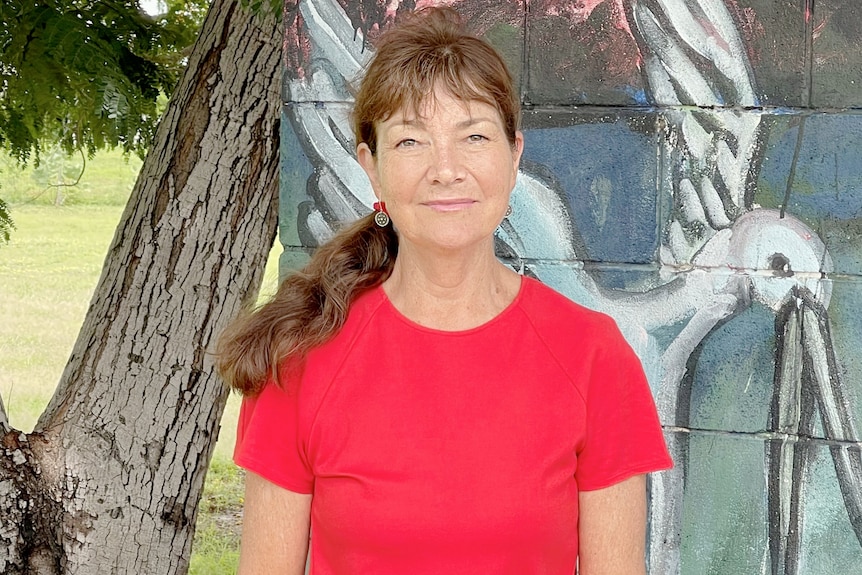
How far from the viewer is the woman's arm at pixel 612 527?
2143 millimetres

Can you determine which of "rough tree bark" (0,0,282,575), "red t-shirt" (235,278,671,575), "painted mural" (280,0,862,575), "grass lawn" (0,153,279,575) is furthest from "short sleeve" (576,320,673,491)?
"grass lawn" (0,153,279,575)

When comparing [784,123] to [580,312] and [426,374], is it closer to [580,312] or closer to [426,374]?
[580,312]

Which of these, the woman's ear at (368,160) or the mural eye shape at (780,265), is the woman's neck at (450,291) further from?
the mural eye shape at (780,265)

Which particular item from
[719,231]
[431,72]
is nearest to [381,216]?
[431,72]

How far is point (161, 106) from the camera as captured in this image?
4.89 m

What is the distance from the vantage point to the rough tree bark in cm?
372

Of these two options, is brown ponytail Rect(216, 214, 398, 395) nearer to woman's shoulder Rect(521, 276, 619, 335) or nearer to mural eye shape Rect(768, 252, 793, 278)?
woman's shoulder Rect(521, 276, 619, 335)

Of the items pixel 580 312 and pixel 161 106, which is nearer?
pixel 580 312

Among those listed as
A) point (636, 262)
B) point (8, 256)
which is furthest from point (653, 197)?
point (8, 256)

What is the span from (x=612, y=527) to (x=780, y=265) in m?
0.96

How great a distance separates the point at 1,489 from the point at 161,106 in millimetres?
2025

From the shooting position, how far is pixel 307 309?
223 centimetres

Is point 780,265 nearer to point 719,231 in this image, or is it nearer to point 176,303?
point 719,231

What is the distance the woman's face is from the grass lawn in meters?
4.93
